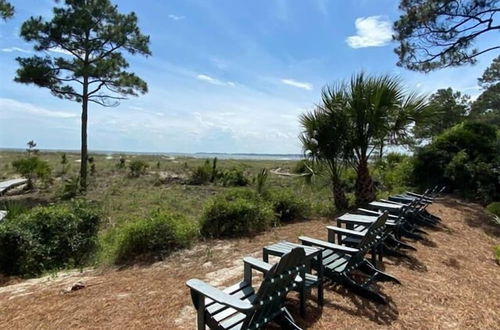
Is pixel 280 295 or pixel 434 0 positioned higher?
pixel 434 0

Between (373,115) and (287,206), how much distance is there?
275cm

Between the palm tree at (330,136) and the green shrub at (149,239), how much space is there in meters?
4.17

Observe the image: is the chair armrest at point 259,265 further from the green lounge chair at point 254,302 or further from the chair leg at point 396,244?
the chair leg at point 396,244

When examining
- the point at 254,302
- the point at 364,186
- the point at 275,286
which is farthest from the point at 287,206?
the point at 254,302

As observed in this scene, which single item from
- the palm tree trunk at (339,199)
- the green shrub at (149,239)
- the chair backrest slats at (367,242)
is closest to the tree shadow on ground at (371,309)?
the chair backrest slats at (367,242)

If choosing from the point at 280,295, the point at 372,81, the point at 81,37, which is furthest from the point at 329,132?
the point at 81,37

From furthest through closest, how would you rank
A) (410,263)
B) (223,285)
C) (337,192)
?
(337,192), (410,263), (223,285)

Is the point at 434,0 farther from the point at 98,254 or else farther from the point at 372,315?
the point at 98,254

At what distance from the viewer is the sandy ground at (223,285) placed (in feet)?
9.66

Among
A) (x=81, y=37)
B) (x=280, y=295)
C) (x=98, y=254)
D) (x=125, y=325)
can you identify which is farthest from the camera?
(x=81, y=37)

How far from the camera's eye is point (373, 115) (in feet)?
25.0

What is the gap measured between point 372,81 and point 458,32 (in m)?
3.70

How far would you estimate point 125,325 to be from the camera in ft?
9.27

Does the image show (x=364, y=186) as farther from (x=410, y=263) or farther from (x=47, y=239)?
(x=47, y=239)
